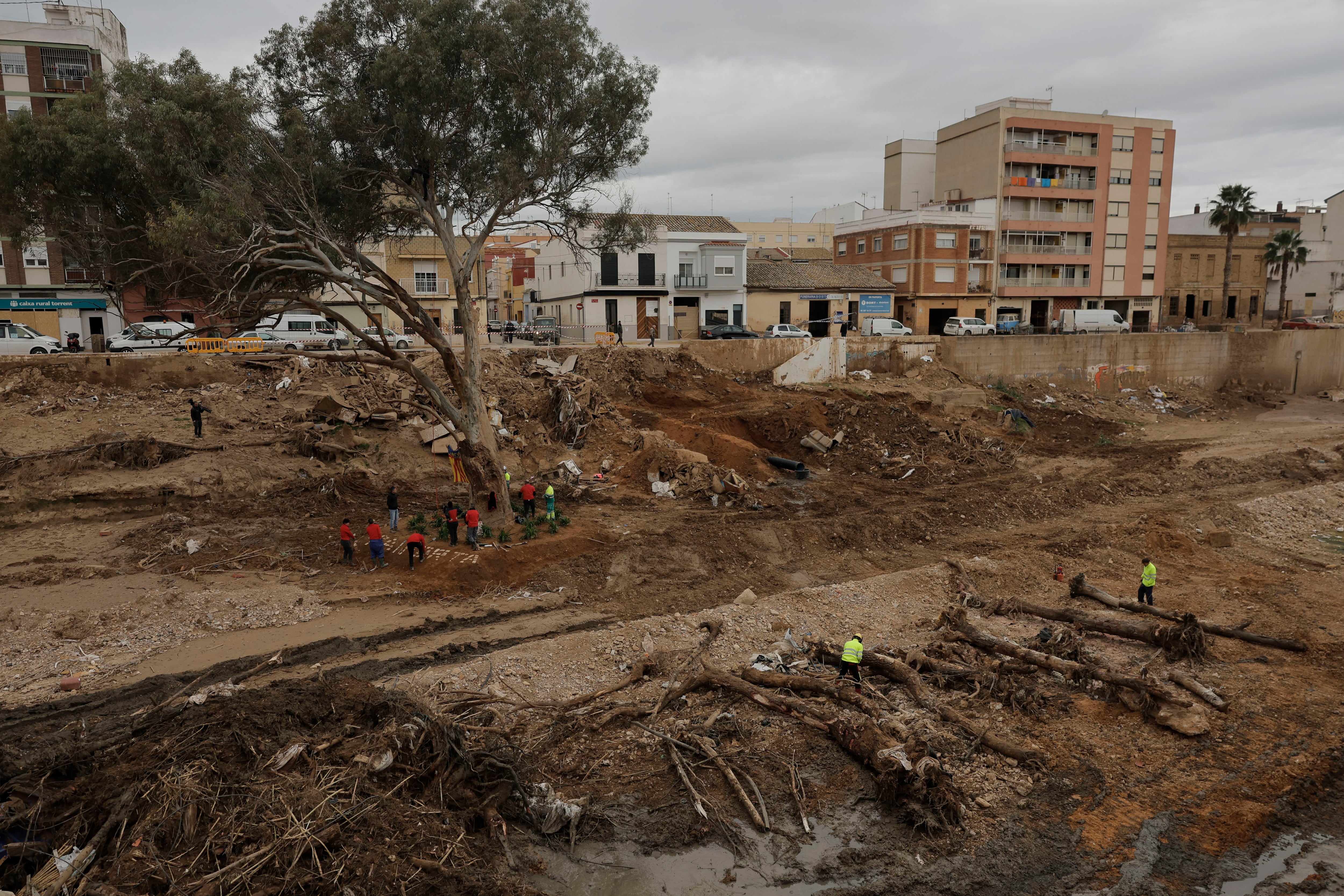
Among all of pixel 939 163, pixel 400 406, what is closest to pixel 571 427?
pixel 400 406

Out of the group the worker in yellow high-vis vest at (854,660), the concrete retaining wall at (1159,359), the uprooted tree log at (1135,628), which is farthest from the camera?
the concrete retaining wall at (1159,359)

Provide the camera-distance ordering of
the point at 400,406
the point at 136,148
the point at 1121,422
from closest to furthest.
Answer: the point at 136,148
the point at 400,406
the point at 1121,422

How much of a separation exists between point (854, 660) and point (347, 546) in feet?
35.7

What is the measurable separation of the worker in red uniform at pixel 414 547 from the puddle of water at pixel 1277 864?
550 inches

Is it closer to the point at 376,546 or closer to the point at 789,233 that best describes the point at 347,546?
the point at 376,546

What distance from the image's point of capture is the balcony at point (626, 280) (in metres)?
48.0

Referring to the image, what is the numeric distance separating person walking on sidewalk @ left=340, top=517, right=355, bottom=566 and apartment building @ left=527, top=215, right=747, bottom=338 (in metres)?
30.0

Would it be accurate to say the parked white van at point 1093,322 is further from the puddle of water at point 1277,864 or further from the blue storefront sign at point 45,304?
Answer: the blue storefront sign at point 45,304

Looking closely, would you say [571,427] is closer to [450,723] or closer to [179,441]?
[179,441]

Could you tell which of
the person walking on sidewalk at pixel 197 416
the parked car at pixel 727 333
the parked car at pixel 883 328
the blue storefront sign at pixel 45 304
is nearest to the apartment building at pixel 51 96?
the blue storefront sign at pixel 45 304

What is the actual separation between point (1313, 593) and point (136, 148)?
25434 mm

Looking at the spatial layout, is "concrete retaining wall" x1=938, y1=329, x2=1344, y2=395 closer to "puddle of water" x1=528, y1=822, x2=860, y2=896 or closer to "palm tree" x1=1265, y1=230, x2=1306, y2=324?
"palm tree" x1=1265, y1=230, x2=1306, y2=324

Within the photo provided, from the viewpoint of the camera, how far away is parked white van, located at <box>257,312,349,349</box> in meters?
35.9

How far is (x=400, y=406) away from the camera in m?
26.7
